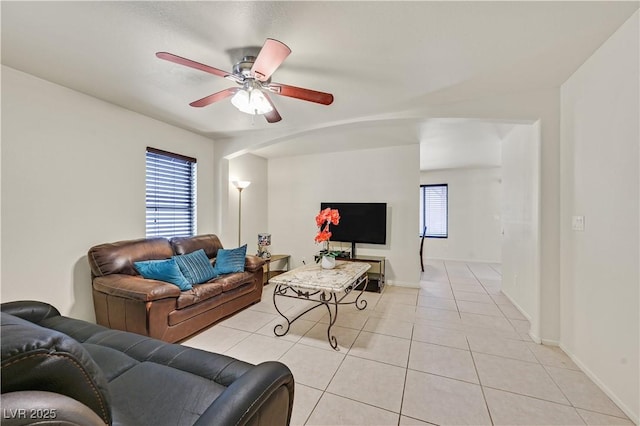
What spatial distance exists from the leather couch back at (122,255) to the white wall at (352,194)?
8.95 feet

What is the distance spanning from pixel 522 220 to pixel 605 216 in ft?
4.84

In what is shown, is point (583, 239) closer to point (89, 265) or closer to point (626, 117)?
point (626, 117)

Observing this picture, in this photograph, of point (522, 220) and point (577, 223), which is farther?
point (522, 220)

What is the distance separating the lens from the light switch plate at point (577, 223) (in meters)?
2.10

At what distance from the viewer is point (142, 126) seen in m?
3.15

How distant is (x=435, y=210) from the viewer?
7.11 meters

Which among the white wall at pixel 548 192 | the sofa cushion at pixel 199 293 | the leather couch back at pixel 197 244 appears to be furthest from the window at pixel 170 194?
the white wall at pixel 548 192

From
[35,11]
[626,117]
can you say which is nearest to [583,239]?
[626,117]

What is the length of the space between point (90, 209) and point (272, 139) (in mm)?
2249

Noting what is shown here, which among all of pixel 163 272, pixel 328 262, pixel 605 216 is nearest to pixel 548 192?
pixel 605 216

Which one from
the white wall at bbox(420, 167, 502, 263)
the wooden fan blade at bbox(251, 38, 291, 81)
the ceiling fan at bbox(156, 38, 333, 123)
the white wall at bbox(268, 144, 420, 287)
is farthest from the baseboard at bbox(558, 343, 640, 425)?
the white wall at bbox(420, 167, 502, 263)

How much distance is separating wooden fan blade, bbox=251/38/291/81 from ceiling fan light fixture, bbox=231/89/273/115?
179 mm

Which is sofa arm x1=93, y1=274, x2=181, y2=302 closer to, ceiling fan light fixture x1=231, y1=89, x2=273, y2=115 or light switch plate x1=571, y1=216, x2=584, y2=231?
ceiling fan light fixture x1=231, y1=89, x2=273, y2=115

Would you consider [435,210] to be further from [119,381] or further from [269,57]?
[119,381]
